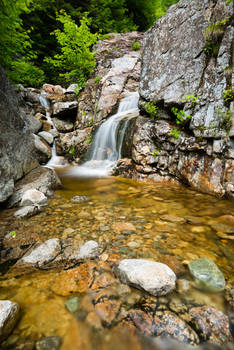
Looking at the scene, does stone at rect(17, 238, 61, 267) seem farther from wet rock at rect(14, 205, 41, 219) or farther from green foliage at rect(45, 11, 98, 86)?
green foliage at rect(45, 11, 98, 86)

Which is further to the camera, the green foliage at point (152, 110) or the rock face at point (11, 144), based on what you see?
the green foliage at point (152, 110)

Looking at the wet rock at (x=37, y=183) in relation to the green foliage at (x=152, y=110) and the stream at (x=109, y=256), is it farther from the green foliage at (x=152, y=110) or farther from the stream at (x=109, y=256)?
the green foliage at (x=152, y=110)

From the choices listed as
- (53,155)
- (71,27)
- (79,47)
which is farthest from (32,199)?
(71,27)

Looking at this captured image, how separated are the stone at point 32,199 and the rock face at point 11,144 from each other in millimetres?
243

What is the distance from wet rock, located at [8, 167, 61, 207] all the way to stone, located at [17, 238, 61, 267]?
147 centimetres

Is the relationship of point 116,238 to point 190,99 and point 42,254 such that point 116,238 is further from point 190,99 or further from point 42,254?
point 190,99

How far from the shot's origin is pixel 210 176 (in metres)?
3.47

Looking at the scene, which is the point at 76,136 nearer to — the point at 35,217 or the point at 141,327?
the point at 35,217

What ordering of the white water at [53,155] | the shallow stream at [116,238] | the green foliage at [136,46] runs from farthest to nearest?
the green foliage at [136,46], the white water at [53,155], the shallow stream at [116,238]

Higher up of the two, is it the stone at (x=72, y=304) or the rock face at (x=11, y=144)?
the rock face at (x=11, y=144)

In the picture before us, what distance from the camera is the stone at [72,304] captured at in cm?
115

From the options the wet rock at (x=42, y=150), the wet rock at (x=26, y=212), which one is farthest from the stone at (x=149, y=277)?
the wet rock at (x=42, y=150)

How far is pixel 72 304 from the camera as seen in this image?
1.19 m

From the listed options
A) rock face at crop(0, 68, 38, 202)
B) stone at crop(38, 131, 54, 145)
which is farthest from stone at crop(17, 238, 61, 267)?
stone at crop(38, 131, 54, 145)
